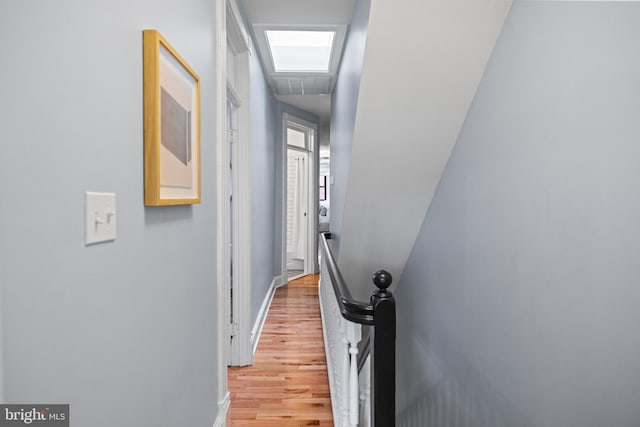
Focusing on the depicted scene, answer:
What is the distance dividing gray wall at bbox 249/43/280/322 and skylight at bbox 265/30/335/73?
0.74ft

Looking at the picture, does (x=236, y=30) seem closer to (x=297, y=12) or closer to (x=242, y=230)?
(x=297, y=12)

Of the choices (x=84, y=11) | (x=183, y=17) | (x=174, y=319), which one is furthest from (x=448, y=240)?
(x=84, y=11)

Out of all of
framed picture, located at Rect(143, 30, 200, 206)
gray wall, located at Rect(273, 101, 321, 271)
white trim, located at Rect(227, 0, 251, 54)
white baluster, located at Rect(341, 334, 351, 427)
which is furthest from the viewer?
gray wall, located at Rect(273, 101, 321, 271)

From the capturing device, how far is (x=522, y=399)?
150 centimetres

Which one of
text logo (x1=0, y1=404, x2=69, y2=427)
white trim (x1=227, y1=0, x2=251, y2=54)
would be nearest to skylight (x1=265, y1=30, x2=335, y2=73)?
white trim (x1=227, y1=0, x2=251, y2=54)

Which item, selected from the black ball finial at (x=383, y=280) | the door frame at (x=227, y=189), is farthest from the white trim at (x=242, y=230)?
→ the black ball finial at (x=383, y=280)

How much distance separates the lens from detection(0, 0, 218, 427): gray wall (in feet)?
2.00

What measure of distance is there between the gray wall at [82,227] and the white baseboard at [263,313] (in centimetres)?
193

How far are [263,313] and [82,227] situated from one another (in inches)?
131

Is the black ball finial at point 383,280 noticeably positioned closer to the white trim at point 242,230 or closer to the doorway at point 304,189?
the white trim at point 242,230

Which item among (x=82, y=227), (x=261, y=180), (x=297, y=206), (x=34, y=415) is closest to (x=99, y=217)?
(x=82, y=227)

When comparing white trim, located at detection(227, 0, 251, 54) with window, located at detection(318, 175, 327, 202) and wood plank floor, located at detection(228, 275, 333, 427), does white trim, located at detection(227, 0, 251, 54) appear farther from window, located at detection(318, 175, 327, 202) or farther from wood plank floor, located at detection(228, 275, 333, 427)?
window, located at detection(318, 175, 327, 202)

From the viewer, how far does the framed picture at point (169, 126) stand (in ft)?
3.39

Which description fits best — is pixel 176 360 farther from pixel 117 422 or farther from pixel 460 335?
pixel 460 335
